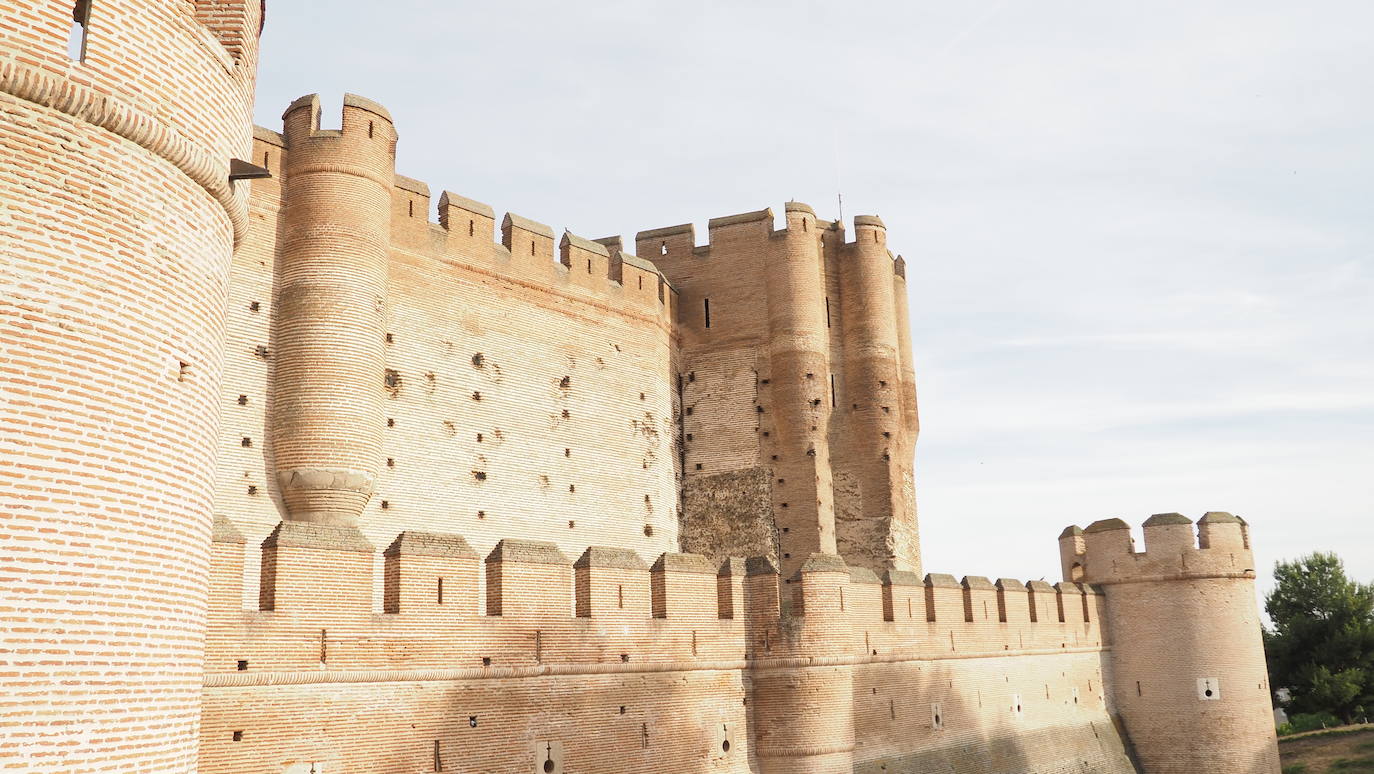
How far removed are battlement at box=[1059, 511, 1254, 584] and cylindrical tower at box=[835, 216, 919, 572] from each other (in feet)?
13.8

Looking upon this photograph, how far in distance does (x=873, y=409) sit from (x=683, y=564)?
12.5 metres

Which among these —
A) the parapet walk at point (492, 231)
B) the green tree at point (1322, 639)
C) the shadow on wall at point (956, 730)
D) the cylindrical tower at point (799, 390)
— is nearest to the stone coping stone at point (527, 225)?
the parapet walk at point (492, 231)

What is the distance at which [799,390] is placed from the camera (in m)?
25.4

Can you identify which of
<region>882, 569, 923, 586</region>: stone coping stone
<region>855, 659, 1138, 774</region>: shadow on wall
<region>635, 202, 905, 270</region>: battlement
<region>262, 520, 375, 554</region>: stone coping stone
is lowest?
<region>855, 659, 1138, 774</region>: shadow on wall

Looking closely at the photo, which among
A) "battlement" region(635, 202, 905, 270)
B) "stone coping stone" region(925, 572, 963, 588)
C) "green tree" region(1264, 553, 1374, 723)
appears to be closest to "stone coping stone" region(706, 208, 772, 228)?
"battlement" region(635, 202, 905, 270)

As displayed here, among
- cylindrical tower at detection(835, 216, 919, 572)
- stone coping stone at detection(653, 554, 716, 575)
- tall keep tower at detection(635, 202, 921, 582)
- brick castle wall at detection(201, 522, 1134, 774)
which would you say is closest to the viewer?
brick castle wall at detection(201, 522, 1134, 774)

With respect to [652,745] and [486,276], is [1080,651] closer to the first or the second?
[652,745]

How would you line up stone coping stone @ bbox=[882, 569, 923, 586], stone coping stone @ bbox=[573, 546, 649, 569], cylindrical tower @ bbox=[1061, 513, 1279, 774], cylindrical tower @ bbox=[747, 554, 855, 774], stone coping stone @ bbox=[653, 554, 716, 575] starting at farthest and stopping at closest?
cylindrical tower @ bbox=[1061, 513, 1279, 774]
stone coping stone @ bbox=[882, 569, 923, 586]
cylindrical tower @ bbox=[747, 554, 855, 774]
stone coping stone @ bbox=[653, 554, 716, 575]
stone coping stone @ bbox=[573, 546, 649, 569]

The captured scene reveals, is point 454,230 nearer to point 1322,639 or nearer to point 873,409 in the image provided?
point 873,409

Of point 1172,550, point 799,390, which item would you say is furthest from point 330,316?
point 1172,550

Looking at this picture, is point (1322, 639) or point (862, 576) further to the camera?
point (1322, 639)

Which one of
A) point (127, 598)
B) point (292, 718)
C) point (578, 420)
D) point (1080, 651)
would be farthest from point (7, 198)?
point (1080, 651)

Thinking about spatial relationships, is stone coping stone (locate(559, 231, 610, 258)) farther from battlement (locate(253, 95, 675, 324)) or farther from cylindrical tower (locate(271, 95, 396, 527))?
cylindrical tower (locate(271, 95, 396, 527))

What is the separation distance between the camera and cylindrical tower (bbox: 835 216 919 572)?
25641 mm
